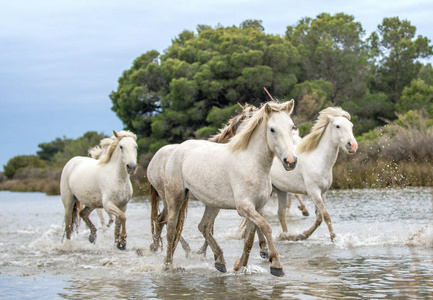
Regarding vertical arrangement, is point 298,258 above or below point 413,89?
below

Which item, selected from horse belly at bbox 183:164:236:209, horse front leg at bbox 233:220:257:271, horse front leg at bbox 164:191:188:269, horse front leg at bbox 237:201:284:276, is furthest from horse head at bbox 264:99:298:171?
horse front leg at bbox 164:191:188:269

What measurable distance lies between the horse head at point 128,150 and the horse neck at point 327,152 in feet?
10.1

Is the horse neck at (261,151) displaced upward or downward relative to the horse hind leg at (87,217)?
upward

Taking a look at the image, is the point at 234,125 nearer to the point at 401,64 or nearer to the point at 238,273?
the point at 238,273

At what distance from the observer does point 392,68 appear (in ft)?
170

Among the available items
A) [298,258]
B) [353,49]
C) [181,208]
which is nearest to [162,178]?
[181,208]

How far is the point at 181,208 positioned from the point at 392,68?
47.3m

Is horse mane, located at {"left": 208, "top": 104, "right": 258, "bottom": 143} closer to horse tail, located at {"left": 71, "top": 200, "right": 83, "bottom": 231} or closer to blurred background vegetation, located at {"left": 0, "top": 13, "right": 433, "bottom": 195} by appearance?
horse tail, located at {"left": 71, "top": 200, "right": 83, "bottom": 231}

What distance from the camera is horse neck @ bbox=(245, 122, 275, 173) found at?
675 cm

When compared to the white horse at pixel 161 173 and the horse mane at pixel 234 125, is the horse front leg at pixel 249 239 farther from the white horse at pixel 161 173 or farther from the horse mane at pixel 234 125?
the horse mane at pixel 234 125

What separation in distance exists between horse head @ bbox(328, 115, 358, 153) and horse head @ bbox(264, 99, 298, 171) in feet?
10.3

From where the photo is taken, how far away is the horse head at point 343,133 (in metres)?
9.53

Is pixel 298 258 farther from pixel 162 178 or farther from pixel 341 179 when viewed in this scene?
pixel 341 179

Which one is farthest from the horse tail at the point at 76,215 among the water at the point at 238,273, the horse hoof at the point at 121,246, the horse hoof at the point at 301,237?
the horse hoof at the point at 301,237
